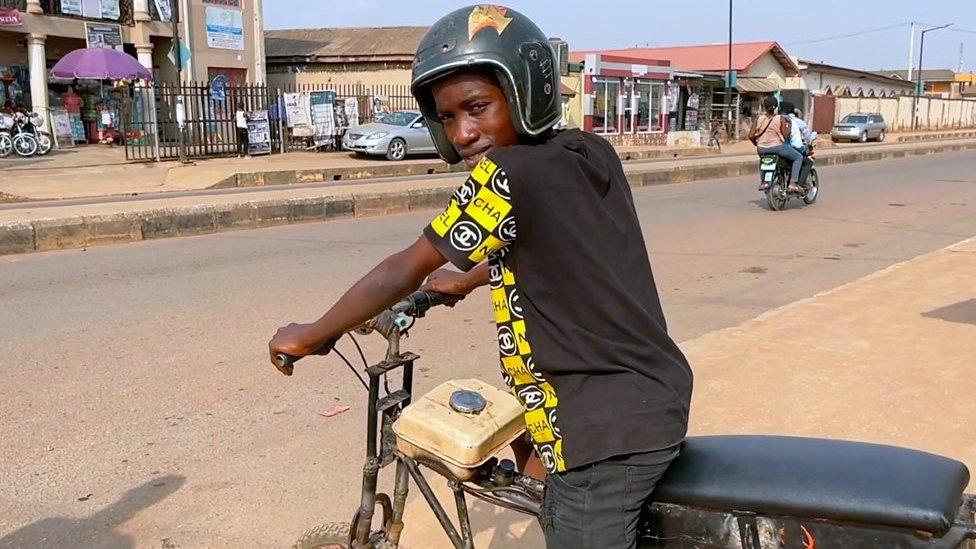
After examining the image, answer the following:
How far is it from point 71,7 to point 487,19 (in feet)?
87.0

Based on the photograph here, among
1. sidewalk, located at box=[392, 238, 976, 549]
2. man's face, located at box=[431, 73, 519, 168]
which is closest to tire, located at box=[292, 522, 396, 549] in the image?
sidewalk, located at box=[392, 238, 976, 549]


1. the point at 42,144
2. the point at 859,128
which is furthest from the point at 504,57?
the point at 859,128

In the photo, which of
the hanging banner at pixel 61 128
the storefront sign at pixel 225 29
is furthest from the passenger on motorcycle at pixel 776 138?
the hanging banner at pixel 61 128

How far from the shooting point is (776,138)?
1230 cm

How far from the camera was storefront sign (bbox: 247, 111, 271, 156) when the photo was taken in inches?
892

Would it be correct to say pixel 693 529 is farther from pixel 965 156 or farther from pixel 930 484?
pixel 965 156

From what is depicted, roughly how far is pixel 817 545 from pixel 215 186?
15.5 m

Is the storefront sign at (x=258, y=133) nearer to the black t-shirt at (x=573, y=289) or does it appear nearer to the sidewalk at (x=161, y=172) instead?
the sidewalk at (x=161, y=172)

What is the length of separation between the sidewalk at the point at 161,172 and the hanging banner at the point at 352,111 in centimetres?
141

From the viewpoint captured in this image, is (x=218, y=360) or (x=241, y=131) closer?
(x=218, y=360)

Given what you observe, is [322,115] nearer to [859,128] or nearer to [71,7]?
[71,7]

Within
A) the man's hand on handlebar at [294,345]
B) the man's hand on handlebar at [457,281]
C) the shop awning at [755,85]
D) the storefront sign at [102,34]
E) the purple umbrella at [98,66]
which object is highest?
the storefront sign at [102,34]

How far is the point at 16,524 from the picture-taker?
3102mm

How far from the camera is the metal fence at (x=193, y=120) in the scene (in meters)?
20.8
